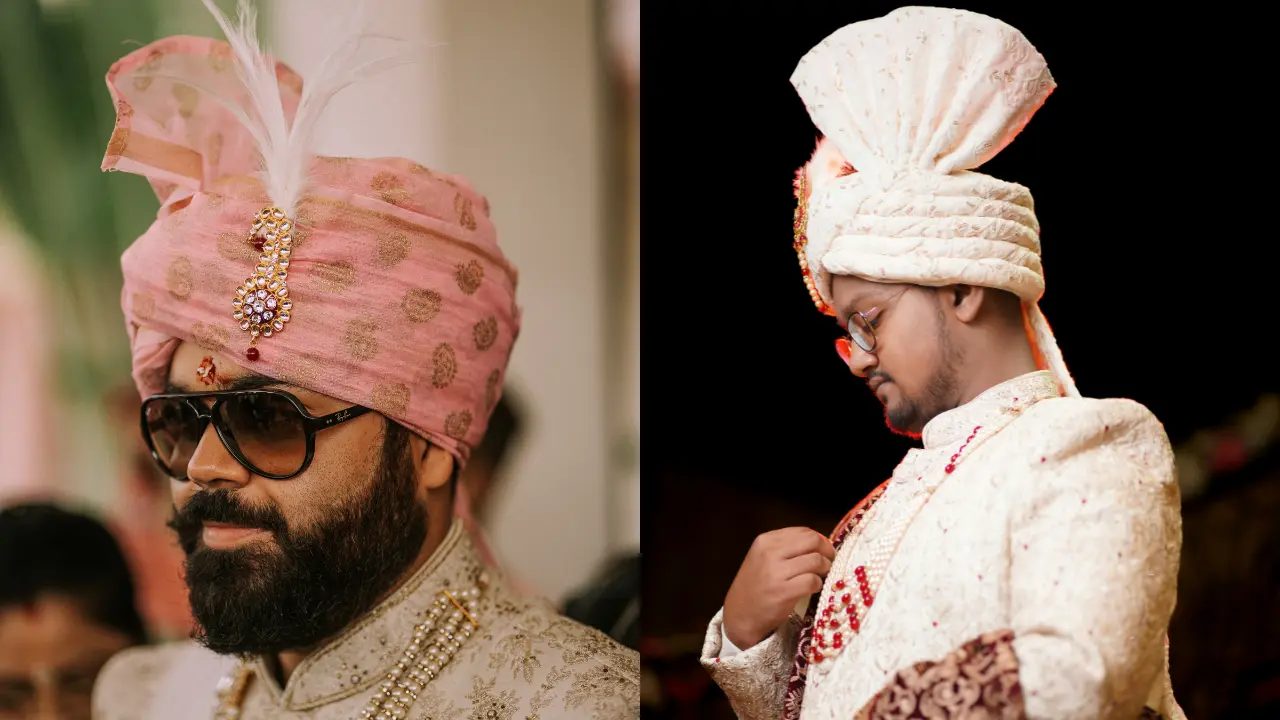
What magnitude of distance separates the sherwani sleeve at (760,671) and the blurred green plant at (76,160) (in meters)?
1.40

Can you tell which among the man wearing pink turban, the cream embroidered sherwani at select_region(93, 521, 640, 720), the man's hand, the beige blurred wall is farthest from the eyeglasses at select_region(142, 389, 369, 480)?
the man's hand

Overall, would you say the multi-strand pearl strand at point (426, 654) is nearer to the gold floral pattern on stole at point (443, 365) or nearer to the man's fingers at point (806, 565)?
the gold floral pattern on stole at point (443, 365)

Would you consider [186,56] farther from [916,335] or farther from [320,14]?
[916,335]

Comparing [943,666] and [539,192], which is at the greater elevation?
[539,192]

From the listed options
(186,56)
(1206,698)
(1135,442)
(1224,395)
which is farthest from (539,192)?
(1206,698)

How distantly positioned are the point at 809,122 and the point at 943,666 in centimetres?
139

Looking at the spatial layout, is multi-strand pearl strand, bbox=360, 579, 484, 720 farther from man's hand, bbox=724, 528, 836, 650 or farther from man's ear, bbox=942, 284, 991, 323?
man's ear, bbox=942, 284, 991, 323

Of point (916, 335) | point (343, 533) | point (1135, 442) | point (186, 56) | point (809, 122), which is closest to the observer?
point (1135, 442)

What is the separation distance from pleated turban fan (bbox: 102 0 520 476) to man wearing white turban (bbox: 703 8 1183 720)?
678 millimetres

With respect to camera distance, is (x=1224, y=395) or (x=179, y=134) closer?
(x=179, y=134)

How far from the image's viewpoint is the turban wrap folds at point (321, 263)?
2369 millimetres

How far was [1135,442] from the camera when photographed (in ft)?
6.32

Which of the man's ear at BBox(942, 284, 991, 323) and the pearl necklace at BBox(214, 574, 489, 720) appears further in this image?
the pearl necklace at BBox(214, 574, 489, 720)

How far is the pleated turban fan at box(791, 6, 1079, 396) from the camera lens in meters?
2.02
